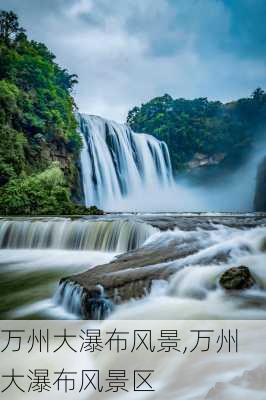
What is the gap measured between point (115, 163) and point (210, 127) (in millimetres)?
15642

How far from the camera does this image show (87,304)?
3.64 meters

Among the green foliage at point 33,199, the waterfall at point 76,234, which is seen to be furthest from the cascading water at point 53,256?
the green foliage at point 33,199

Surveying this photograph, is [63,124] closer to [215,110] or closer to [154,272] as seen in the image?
[154,272]

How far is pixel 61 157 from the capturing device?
21.0 m

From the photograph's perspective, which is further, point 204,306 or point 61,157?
point 61,157

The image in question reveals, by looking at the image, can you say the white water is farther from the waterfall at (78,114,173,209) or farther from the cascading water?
the waterfall at (78,114,173,209)

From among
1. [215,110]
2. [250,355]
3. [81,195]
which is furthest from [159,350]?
[215,110]

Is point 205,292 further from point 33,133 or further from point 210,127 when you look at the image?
point 210,127

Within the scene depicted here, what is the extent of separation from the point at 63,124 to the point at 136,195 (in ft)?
30.0

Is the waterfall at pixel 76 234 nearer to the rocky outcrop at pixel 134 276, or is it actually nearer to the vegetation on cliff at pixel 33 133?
the rocky outcrop at pixel 134 276

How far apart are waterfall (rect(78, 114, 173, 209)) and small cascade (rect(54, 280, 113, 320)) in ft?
59.8

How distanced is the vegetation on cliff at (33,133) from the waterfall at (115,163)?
161cm

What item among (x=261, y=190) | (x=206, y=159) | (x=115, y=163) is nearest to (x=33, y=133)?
(x=115, y=163)

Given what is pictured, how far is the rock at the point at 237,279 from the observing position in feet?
14.8
